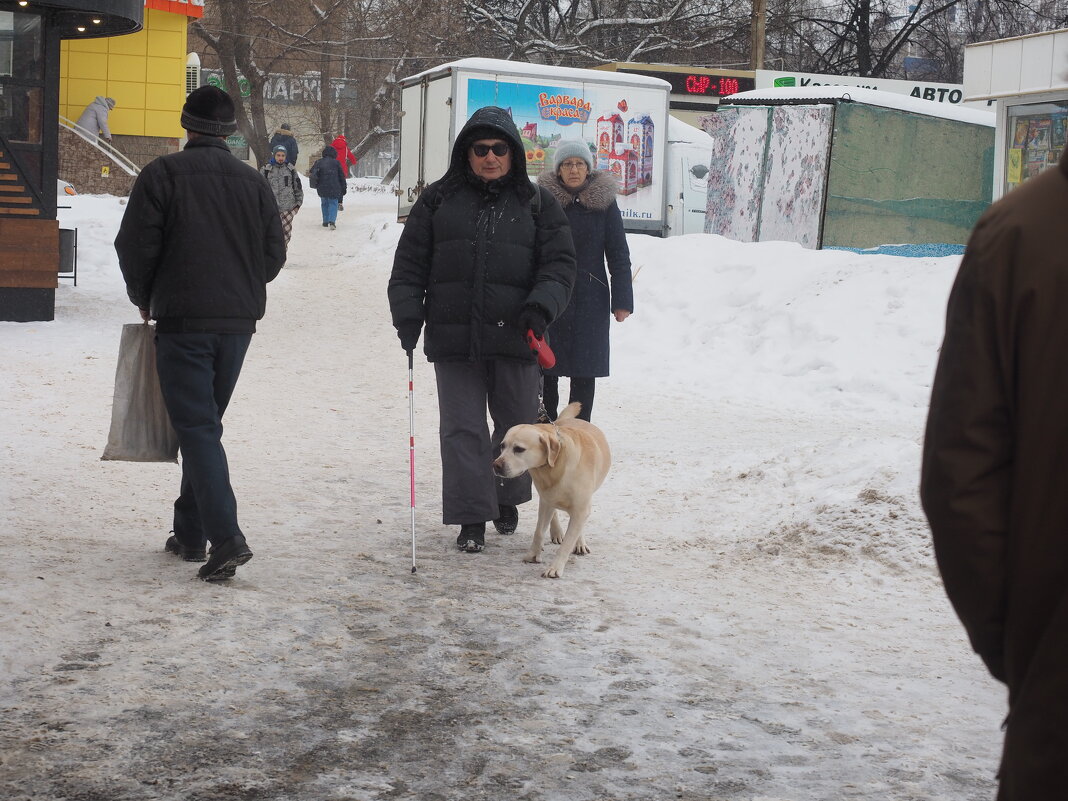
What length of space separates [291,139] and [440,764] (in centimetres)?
1821

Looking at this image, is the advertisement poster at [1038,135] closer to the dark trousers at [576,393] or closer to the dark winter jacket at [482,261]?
the dark trousers at [576,393]

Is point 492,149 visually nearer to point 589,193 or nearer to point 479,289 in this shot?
point 479,289

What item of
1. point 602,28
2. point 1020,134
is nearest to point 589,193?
point 1020,134

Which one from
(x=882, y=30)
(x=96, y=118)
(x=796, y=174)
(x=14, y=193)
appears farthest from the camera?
(x=882, y=30)

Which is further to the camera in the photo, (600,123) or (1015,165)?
(600,123)

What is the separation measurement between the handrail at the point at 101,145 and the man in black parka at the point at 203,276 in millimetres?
23521

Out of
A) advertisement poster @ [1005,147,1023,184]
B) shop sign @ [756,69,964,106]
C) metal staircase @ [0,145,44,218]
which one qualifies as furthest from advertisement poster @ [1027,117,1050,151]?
metal staircase @ [0,145,44,218]

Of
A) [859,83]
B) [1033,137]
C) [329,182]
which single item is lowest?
[329,182]

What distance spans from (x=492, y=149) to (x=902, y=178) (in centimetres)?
1331

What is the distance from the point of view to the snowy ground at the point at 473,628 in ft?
10.9

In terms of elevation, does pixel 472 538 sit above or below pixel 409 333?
below

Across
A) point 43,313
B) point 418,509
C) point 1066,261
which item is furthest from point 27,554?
point 43,313

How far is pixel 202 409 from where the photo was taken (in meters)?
4.98

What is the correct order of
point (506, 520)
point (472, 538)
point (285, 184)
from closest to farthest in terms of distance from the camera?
point (472, 538)
point (506, 520)
point (285, 184)
